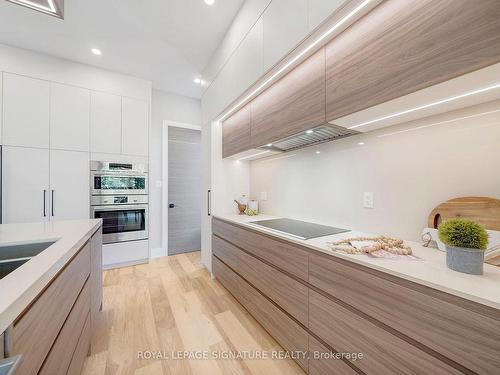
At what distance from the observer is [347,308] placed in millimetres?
990

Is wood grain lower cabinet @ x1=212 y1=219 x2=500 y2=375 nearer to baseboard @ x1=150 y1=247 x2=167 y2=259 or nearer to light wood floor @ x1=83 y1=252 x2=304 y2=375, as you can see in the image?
light wood floor @ x1=83 y1=252 x2=304 y2=375

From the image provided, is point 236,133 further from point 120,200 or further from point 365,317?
point 120,200

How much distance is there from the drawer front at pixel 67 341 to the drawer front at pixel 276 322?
47.4 inches

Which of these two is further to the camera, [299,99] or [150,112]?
[150,112]

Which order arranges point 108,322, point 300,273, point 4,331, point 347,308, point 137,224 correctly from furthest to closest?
point 137,224, point 108,322, point 300,273, point 347,308, point 4,331

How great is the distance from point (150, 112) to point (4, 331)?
343cm

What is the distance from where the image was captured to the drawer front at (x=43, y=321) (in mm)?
553

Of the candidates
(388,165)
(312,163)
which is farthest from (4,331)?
(312,163)

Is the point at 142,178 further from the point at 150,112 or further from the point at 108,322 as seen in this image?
the point at 108,322

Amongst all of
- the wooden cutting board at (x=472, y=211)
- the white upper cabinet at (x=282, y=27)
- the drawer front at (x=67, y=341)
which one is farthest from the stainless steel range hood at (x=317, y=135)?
the drawer front at (x=67, y=341)

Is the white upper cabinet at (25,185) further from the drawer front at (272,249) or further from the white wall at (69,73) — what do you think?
the drawer front at (272,249)

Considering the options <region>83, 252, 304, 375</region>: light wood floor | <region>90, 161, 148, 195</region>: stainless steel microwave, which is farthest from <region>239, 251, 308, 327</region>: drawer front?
<region>90, 161, 148, 195</region>: stainless steel microwave

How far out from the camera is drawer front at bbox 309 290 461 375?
0.74 meters

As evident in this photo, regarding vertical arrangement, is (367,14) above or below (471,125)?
above
